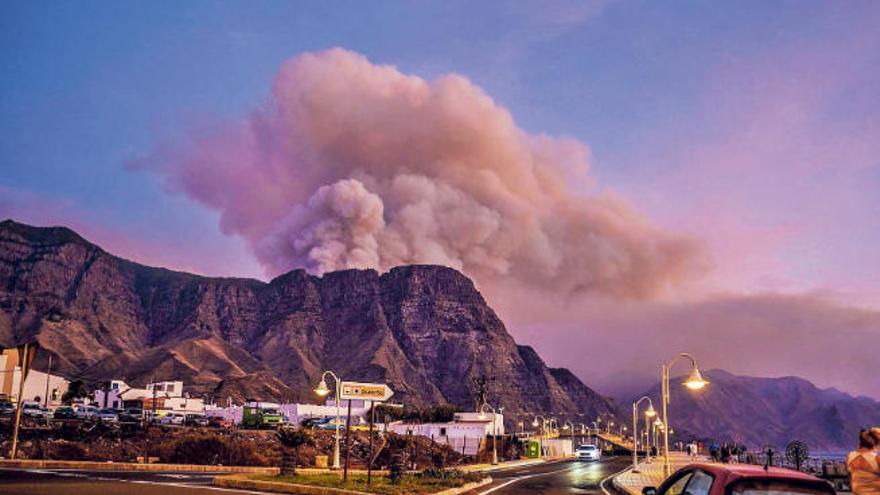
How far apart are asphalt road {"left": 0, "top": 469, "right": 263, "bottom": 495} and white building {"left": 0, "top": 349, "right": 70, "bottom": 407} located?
310 feet

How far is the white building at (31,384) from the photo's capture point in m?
119

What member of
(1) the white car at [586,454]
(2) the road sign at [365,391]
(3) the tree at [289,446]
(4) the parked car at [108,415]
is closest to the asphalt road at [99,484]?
(3) the tree at [289,446]

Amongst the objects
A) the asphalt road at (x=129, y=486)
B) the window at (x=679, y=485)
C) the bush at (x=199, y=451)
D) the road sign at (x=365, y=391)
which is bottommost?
the bush at (x=199, y=451)

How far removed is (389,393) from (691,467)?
17.4 meters

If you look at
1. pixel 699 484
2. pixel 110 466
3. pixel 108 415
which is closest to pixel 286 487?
pixel 110 466

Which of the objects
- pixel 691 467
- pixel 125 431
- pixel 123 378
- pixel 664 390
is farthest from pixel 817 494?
pixel 123 378

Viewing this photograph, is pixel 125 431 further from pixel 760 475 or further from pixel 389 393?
pixel 760 475

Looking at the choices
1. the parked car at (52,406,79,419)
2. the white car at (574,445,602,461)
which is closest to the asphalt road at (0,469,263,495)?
the white car at (574,445,602,461)

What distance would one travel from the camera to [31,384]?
131875mm

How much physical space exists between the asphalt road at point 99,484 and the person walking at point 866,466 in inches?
738

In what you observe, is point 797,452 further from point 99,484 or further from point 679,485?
point 99,484

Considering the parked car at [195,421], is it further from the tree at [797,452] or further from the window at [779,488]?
the window at [779,488]

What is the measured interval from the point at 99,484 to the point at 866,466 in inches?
940

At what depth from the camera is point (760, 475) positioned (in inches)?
384
